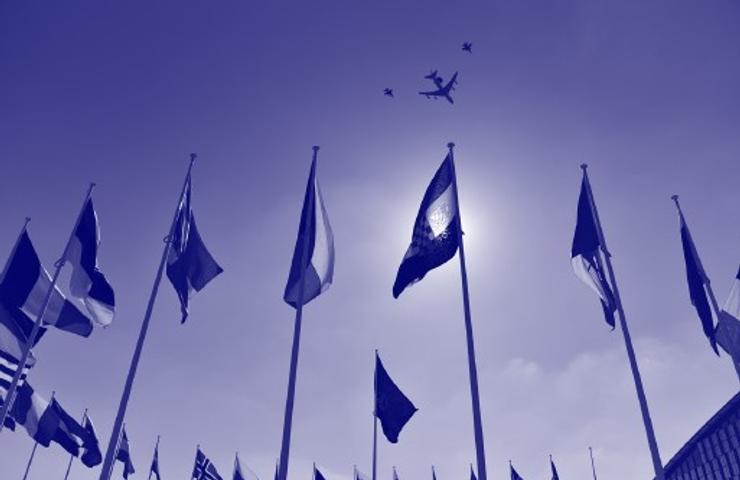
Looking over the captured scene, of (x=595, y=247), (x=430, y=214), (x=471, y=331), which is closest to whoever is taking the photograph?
(x=471, y=331)

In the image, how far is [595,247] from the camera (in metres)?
16.2

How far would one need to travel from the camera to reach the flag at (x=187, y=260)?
53.7 feet

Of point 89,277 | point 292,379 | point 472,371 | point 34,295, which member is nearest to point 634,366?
point 472,371

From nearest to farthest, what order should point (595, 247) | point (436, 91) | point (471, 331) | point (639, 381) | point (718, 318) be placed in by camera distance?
point (471, 331) → point (639, 381) → point (595, 247) → point (718, 318) → point (436, 91)

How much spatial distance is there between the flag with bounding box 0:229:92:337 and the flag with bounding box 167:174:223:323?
12.5 feet

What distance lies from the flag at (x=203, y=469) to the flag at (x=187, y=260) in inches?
793

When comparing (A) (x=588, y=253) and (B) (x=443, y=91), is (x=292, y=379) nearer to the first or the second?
(A) (x=588, y=253)

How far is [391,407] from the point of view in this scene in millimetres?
21641

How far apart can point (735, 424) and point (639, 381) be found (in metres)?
55.9

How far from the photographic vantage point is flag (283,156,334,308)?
14680 millimetres

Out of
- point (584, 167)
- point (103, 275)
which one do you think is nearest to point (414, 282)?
point (584, 167)

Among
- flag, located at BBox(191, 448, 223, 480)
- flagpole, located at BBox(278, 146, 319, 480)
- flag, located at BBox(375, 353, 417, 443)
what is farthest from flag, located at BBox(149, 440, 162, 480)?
flagpole, located at BBox(278, 146, 319, 480)

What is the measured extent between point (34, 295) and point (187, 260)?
206 inches

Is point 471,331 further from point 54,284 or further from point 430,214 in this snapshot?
point 54,284
